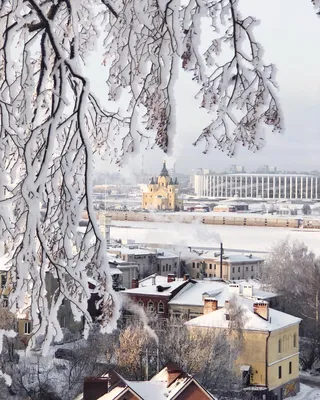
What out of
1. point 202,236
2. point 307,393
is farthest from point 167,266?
point 307,393

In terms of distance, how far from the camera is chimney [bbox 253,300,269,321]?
1633cm

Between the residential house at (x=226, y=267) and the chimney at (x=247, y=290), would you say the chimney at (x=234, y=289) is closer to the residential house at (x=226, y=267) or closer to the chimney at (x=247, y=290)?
the chimney at (x=247, y=290)

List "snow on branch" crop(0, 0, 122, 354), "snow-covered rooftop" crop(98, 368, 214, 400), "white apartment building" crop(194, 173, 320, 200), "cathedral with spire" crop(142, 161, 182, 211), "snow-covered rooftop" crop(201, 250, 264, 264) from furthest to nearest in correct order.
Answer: "white apartment building" crop(194, 173, 320, 200), "cathedral with spire" crop(142, 161, 182, 211), "snow-covered rooftop" crop(201, 250, 264, 264), "snow-covered rooftop" crop(98, 368, 214, 400), "snow on branch" crop(0, 0, 122, 354)

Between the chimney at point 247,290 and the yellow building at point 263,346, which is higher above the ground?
the chimney at point 247,290

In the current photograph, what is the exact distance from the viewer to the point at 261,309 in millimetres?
Result: 16391

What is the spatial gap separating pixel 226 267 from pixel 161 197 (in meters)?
30.4

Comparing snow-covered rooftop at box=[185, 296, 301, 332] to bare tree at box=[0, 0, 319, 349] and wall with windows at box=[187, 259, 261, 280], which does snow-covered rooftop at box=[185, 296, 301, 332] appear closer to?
bare tree at box=[0, 0, 319, 349]

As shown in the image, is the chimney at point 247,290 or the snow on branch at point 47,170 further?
the chimney at point 247,290

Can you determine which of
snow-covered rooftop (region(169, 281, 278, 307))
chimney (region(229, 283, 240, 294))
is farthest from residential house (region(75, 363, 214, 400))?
chimney (region(229, 283, 240, 294))

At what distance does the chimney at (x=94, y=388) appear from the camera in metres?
9.49

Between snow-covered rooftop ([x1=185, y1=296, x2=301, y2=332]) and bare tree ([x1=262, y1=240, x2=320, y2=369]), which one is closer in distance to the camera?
snow-covered rooftop ([x1=185, y1=296, x2=301, y2=332])

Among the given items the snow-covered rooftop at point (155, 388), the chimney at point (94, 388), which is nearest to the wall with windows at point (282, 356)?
the snow-covered rooftop at point (155, 388)

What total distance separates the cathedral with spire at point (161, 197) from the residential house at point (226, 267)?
26567 millimetres

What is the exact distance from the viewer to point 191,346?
13961 mm
